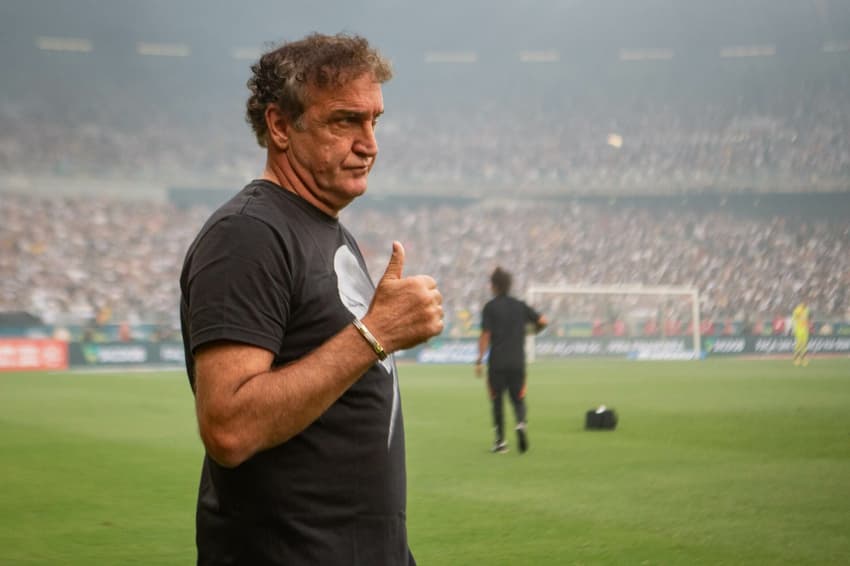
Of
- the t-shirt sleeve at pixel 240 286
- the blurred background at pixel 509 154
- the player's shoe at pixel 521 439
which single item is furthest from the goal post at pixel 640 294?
the t-shirt sleeve at pixel 240 286

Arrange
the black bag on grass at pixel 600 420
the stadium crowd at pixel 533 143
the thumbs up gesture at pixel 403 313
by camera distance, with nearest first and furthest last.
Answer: the thumbs up gesture at pixel 403 313, the black bag on grass at pixel 600 420, the stadium crowd at pixel 533 143

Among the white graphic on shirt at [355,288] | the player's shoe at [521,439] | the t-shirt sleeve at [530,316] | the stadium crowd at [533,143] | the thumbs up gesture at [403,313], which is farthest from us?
the stadium crowd at [533,143]

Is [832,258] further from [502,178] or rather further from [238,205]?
[238,205]

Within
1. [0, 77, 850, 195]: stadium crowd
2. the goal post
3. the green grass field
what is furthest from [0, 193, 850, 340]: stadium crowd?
the green grass field

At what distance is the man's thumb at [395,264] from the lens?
230 centimetres

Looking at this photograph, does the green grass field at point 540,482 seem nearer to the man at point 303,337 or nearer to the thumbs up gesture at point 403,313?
the man at point 303,337

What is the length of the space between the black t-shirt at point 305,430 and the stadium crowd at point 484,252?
3922 cm

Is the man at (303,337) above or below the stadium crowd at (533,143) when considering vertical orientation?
below

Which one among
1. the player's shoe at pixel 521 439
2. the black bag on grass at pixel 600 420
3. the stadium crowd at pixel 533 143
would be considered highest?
the stadium crowd at pixel 533 143

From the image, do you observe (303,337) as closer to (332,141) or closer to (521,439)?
(332,141)

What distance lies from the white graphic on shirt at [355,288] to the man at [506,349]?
33.1 ft

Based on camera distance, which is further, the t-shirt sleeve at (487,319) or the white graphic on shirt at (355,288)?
the t-shirt sleeve at (487,319)

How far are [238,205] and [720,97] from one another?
61347 mm

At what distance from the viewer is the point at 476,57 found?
65.9 m
